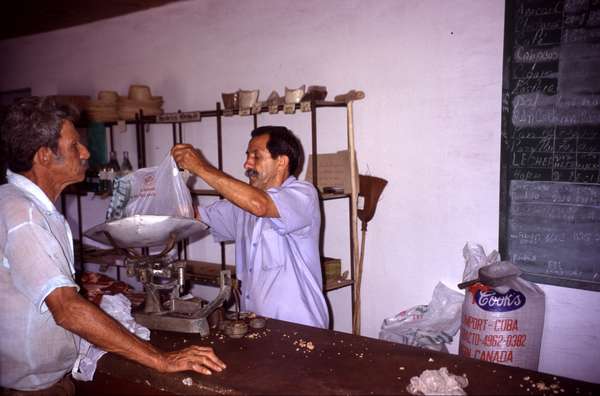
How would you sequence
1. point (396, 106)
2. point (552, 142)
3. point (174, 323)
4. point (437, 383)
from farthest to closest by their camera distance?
1. point (396, 106)
2. point (552, 142)
3. point (174, 323)
4. point (437, 383)

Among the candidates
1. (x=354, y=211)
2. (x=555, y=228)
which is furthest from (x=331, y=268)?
(x=555, y=228)

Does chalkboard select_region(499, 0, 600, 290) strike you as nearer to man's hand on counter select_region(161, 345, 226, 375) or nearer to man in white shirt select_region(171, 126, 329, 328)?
man in white shirt select_region(171, 126, 329, 328)

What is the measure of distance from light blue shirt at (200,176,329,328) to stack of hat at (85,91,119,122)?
243cm

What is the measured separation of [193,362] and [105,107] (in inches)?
130

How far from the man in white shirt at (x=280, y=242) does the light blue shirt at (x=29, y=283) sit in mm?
954

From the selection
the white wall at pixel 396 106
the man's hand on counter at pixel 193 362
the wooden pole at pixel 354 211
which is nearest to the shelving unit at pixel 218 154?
the wooden pole at pixel 354 211

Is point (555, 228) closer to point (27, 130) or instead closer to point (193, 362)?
point (193, 362)

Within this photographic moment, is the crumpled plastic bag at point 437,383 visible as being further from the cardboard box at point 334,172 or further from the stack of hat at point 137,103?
the stack of hat at point 137,103

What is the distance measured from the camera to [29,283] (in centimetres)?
154

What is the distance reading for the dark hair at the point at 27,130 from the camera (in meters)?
1.65

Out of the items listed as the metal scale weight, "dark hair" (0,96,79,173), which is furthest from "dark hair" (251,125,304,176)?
"dark hair" (0,96,79,173)

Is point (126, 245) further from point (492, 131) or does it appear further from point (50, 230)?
point (492, 131)

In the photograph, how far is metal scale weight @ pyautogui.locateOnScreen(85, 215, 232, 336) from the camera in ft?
6.39

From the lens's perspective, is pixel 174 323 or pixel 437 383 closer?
Result: pixel 437 383
